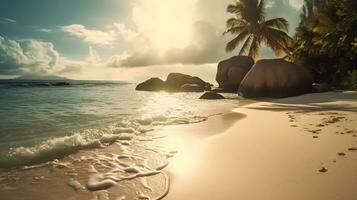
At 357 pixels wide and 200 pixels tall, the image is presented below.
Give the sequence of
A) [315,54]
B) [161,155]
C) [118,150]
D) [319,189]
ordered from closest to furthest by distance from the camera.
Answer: [319,189], [161,155], [118,150], [315,54]

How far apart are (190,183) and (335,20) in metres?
18.2

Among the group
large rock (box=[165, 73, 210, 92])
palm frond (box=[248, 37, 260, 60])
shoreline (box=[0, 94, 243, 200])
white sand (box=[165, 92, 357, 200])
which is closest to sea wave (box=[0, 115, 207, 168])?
shoreline (box=[0, 94, 243, 200])

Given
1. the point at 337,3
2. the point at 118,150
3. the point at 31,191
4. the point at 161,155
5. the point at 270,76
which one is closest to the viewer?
the point at 31,191

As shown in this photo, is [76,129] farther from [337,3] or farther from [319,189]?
[337,3]

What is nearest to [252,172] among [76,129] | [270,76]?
[76,129]

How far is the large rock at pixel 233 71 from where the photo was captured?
87.0ft

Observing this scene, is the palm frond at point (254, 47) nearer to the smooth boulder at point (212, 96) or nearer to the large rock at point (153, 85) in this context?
the smooth boulder at point (212, 96)

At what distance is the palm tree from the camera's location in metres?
27.9

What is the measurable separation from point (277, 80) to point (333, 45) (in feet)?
12.1

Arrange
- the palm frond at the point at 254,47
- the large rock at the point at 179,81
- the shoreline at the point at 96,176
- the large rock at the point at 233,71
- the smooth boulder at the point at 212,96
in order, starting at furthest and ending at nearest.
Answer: the large rock at the point at 179,81 → the palm frond at the point at 254,47 → the large rock at the point at 233,71 → the smooth boulder at the point at 212,96 → the shoreline at the point at 96,176

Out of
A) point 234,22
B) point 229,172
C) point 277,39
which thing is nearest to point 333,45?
point 277,39

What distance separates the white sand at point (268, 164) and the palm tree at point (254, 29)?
22904mm

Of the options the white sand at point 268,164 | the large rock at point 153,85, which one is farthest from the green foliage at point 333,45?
the large rock at point 153,85

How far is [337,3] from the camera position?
16.8 metres
